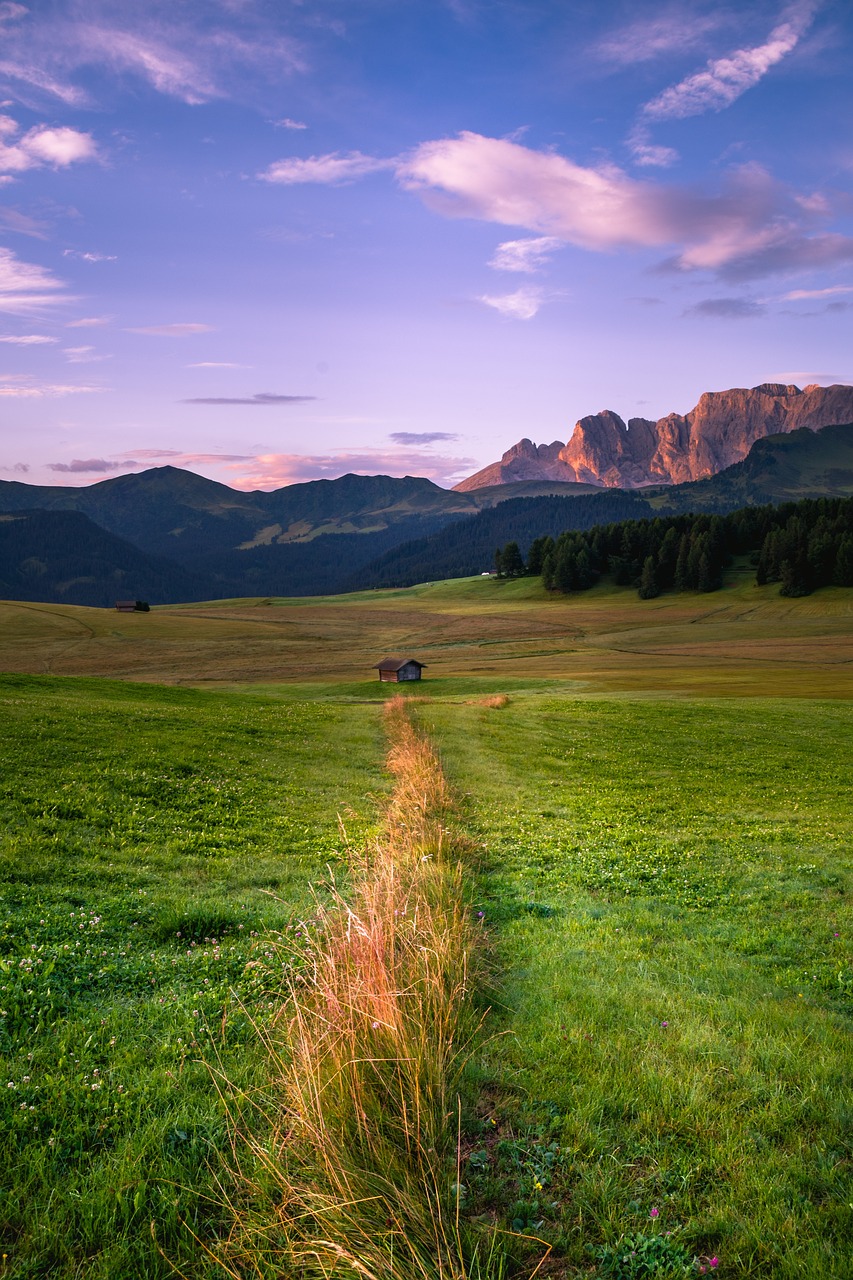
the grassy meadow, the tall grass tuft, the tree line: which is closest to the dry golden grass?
the tree line

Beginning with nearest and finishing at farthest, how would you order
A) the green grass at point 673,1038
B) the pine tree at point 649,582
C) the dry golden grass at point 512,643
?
1. the green grass at point 673,1038
2. the dry golden grass at point 512,643
3. the pine tree at point 649,582

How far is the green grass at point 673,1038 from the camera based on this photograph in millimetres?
4859

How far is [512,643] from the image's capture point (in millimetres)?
111438

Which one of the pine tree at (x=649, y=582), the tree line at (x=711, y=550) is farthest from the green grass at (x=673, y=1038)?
the pine tree at (x=649, y=582)

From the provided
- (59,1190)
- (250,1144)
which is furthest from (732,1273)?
(59,1190)

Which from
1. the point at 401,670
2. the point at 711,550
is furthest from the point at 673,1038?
the point at 711,550

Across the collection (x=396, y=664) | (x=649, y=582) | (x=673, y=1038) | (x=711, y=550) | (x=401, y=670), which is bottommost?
(x=401, y=670)

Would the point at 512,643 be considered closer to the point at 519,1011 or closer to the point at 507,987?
the point at 507,987

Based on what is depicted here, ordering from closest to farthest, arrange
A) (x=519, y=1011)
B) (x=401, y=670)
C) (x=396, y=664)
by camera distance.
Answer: (x=519, y=1011) → (x=401, y=670) → (x=396, y=664)

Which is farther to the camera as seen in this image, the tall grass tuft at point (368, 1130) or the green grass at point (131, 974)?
the green grass at point (131, 974)

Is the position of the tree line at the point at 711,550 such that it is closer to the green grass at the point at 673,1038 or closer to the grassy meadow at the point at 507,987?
the grassy meadow at the point at 507,987

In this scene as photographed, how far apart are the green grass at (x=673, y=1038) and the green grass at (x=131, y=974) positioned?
248 cm

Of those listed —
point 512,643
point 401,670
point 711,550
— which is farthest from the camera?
point 711,550

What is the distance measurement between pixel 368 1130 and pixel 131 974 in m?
4.66
